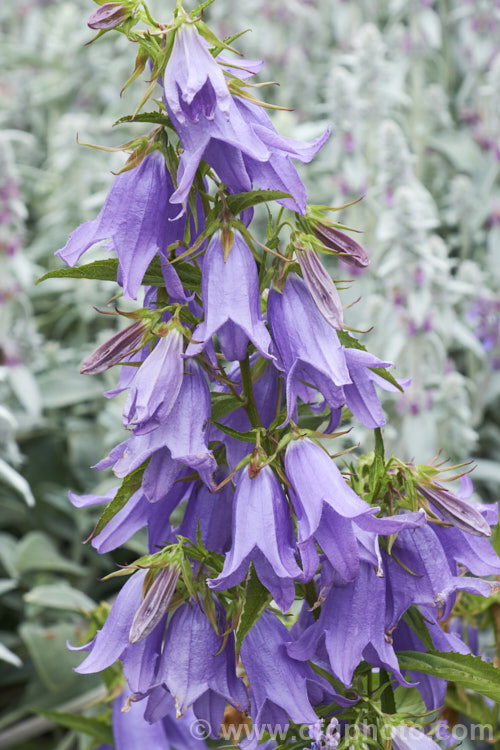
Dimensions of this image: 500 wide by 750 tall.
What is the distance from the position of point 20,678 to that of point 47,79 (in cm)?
190

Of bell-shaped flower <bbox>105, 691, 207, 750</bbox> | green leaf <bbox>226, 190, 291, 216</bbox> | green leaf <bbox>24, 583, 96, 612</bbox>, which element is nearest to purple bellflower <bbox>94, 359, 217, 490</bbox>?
green leaf <bbox>226, 190, 291, 216</bbox>

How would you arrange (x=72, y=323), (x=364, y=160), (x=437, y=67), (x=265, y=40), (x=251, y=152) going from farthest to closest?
(x=437, y=67) → (x=265, y=40) → (x=72, y=323) → (x=364, y=160) → (x=251, y=152)

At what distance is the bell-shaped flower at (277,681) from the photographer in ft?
2.04

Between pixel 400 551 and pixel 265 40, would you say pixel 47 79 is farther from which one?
pixel 400 551

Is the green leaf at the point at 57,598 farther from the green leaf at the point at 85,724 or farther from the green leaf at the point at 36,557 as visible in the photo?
the green leaf at the point at 85,724

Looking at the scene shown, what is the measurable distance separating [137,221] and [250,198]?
0.26 feet

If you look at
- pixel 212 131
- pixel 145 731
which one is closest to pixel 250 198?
pixel 212 131

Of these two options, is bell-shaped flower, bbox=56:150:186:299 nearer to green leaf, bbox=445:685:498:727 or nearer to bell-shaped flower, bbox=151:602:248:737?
bell-shaped flower, bbox=151:602:248:737

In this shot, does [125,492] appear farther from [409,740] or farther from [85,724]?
[85,724]

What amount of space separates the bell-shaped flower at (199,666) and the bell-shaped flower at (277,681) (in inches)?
0.6

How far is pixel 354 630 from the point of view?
0.61m

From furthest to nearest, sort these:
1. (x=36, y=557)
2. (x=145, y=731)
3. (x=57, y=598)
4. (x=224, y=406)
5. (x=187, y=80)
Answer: (x=36, y=557)
(x=57, y=598)
(x=145, y=731)
(x=224, y=406)
(x=187, y=80)

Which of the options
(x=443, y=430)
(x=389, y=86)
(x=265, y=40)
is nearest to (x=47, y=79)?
(x=265, y=40)

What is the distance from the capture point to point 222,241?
0.60 metres
